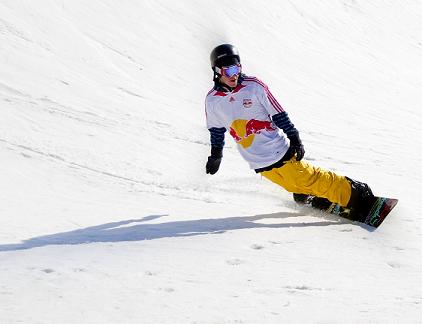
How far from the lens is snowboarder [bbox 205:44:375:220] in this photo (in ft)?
17.4

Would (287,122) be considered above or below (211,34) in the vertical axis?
below

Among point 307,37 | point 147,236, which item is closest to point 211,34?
point 307,37

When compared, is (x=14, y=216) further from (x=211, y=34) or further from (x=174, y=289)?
(x=211, y=34)

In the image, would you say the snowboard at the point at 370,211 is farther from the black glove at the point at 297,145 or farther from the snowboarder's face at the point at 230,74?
the snowboarder's face at the point at 230,74

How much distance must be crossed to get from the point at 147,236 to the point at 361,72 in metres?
12.0

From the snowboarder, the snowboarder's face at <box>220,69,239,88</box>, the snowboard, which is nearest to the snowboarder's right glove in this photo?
the snowboarder

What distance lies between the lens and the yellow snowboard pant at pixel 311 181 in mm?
5410

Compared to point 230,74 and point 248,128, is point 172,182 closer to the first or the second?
point 248,128

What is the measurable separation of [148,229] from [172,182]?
159 cm

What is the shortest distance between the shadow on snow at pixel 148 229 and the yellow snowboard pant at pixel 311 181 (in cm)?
25

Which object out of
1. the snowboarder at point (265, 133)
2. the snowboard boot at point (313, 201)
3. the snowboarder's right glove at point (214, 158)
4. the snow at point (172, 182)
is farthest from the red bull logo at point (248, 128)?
the snowboard boot at point (313, 201)

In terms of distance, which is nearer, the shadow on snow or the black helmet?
the shadow on snow

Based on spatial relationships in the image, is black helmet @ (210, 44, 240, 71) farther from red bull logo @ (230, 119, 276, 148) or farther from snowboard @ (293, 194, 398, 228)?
snowboard @ (293, 194, 398, 228)

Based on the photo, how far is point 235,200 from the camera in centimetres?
620
